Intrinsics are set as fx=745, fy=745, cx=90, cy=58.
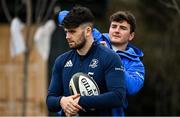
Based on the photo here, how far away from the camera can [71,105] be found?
5.72m

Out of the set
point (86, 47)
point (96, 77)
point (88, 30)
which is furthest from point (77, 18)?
point (96, 77)

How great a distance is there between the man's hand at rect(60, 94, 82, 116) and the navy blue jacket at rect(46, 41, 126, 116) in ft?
0.13

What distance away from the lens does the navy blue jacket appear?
5.73m

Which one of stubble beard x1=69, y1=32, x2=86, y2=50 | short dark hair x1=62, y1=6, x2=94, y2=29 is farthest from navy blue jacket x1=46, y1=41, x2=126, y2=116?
short dark hair x1=62, y1=6, x2=94, y2=29

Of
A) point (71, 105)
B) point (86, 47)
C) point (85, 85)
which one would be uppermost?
point (86, 47)

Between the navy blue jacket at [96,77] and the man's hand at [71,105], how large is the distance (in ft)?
0.13

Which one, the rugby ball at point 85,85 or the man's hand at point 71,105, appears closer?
the man's hand at point 71,105

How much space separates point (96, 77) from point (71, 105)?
313 mm

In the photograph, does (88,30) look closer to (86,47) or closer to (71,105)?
(86,47)

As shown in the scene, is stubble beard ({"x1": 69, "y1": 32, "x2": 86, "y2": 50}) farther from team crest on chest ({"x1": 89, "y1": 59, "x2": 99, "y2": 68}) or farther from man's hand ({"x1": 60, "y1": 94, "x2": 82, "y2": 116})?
man's hand ({"x1": 60, "y1": 94, "x2": 82, "y2": 116})

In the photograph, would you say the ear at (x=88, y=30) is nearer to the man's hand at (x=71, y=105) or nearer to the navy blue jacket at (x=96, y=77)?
the navy blue jacket at (x=96, y=77)

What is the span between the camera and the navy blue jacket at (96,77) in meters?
5.73

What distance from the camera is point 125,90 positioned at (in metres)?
5.86

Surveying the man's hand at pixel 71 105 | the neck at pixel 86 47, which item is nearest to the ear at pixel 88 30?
the neck at pixel 86 47
